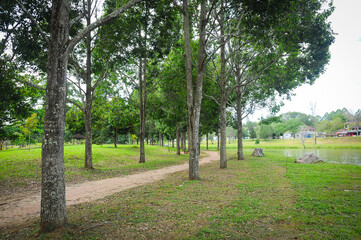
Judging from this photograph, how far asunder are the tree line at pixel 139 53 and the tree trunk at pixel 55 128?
2cm

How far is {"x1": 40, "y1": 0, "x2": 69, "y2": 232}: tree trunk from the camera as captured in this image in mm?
3902

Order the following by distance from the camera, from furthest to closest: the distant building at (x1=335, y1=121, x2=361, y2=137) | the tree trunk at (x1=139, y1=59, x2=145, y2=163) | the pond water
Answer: the distant building at (x1=335, y1=121, x2=361, y2=137) → the pond water → the tree trunk at (x1=139, y1=59, x2=145, y2=163)

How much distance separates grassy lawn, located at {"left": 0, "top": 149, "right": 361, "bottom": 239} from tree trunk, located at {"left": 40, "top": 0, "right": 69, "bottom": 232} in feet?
1.45

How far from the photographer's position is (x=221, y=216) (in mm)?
4492

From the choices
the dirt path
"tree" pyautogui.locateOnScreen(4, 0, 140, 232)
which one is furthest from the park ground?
the dirt path

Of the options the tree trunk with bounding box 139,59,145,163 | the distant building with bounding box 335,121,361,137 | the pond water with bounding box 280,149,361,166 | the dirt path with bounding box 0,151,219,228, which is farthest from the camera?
the distant building with bounding box 335,121,361,137

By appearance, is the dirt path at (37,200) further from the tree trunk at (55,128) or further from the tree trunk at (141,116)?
the tree trunk at (141,116)

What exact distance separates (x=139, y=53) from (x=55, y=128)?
10.2m

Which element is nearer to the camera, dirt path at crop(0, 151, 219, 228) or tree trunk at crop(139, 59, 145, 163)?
dirt path at crop(0, 151, 219, 228)

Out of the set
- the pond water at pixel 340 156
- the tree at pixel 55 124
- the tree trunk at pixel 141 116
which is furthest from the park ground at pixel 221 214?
the pond water at pixel 340 156

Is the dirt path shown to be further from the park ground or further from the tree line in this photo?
the tree line

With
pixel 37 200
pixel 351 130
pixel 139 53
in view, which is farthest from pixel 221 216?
pixel 351 130

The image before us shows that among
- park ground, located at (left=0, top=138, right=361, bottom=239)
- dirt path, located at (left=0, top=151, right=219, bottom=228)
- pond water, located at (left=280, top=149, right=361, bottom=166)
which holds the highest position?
park ground, located at (left=0, top=138, right=361, bottom=239)

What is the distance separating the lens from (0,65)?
916 cm
